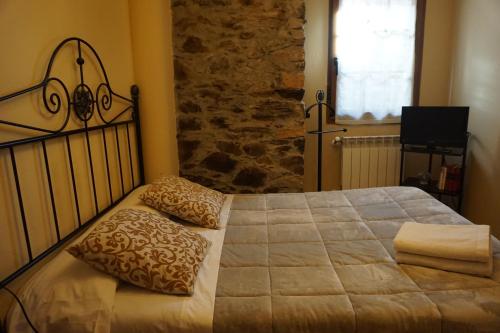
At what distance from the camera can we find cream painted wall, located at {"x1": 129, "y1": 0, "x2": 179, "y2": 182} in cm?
238

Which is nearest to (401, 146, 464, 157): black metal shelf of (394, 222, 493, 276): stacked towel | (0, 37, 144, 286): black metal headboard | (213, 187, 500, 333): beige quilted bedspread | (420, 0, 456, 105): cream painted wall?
(420, 0, 456, 105): cream painted wall

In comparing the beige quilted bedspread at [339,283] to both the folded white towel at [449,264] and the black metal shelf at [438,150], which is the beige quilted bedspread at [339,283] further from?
the black metal shelf at [438,150]

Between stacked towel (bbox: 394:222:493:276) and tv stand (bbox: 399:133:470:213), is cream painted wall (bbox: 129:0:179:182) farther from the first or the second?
tv stand (bbox: 399:133:470:213)

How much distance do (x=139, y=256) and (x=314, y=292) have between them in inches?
25.4

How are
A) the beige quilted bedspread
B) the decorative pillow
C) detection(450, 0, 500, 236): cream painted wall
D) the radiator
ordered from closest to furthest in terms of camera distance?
1. the beige quilted bedspread
2. the decorative pillow
3. detection(450, 0, 500, 236): cream painted wall
4. the radiator

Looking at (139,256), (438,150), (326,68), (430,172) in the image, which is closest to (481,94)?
(438,150)

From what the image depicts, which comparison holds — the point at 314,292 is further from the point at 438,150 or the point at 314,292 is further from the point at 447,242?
the point at 438,150

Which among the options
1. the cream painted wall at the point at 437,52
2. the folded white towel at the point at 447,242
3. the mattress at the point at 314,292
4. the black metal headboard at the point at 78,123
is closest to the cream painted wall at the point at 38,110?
the black metal headboard at the point at 78,123

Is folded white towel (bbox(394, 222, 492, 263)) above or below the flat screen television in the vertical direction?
below

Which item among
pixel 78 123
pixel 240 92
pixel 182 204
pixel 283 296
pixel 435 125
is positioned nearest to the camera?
pixel 283 296

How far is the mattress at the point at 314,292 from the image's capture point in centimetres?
115

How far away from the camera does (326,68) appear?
10.6 feet

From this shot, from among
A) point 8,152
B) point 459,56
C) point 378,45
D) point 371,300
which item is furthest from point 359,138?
point 8,152

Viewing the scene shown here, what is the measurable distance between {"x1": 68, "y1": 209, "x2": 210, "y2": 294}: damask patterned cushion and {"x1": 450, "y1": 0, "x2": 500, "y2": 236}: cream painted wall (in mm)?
2560
